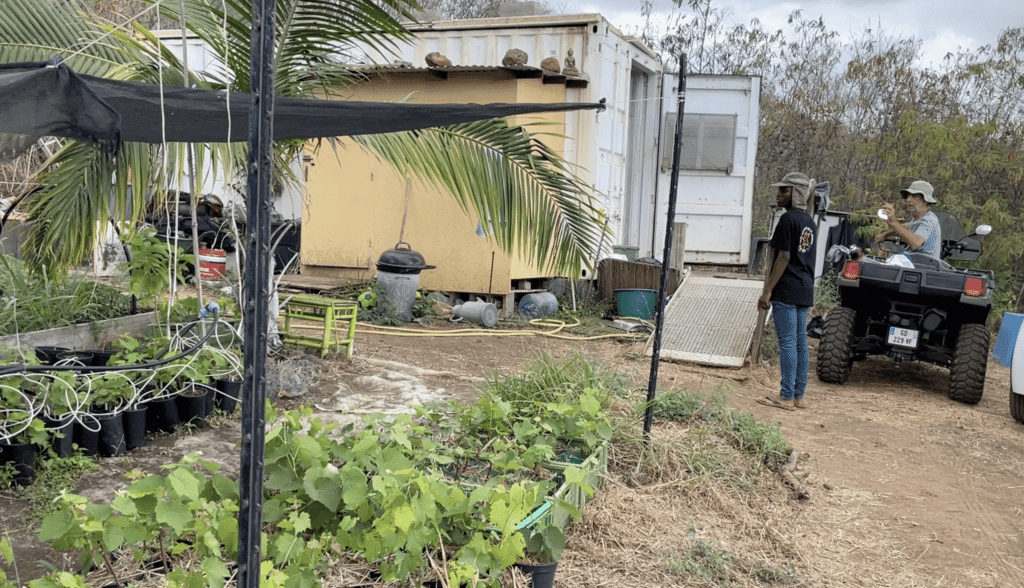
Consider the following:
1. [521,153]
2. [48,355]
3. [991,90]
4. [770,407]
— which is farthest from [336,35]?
[991,90]

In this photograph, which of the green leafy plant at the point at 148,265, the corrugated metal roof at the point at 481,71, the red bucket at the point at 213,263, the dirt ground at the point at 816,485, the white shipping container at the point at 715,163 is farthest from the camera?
the white shipping container at the point at 715,163

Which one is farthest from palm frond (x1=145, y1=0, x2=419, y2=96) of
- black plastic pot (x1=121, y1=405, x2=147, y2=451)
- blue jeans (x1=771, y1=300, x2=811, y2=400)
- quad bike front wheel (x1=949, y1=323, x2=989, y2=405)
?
quad bike front wheel (x1=949, y1=323, x2=989, y2=405)

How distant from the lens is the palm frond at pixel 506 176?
505cm

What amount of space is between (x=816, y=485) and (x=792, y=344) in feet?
6.69

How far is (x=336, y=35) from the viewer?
16.4ft

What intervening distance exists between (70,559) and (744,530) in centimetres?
271

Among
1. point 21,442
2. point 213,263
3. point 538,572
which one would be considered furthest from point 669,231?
point 213,263

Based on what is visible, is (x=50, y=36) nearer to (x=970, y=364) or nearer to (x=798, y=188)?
(x=798, y=188)

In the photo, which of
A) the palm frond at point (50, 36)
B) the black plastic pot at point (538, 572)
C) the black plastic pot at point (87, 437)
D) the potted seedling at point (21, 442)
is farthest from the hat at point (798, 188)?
the potted seedling at point (21, 442)

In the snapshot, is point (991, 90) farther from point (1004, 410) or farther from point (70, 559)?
point (70, 559)

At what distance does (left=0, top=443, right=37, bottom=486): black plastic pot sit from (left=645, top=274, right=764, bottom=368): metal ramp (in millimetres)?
5386

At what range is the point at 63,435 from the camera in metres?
4.09

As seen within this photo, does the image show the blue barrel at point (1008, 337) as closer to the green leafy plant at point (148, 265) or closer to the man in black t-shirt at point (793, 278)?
the man in black t-shirt at point (793, 278)

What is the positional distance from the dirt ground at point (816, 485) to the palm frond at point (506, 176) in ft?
3.60
